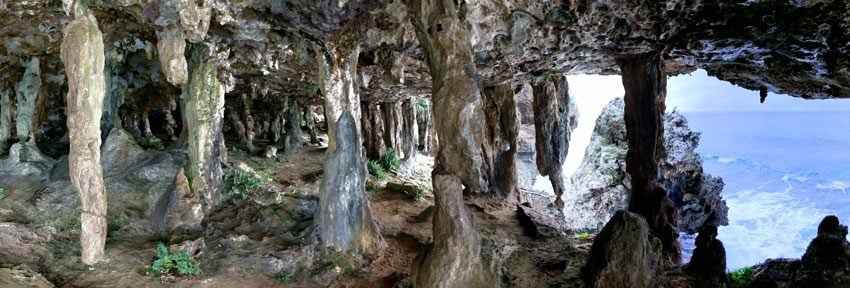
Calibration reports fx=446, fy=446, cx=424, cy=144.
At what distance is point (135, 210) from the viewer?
8586 millimetres

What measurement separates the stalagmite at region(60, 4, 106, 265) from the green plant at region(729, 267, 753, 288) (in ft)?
31.2

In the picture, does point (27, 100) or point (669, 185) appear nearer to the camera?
point (27, 100)

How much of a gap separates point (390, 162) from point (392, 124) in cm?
239

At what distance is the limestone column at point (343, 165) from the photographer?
7789 mm

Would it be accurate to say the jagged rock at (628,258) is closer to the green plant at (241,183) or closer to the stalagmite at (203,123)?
the stalagmite at (203,123)

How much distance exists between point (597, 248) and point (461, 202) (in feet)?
9.31

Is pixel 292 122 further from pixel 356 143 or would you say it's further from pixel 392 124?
pixel 356 143

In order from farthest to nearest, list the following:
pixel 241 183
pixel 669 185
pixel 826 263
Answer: pixel 669 185 → pixel 241 183 → pixel 826 263

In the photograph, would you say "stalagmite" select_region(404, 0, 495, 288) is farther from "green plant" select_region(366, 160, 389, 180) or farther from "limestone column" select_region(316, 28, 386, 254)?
"green plant" select_region(366, 160, 389, 180)

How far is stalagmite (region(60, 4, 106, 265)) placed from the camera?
568cm

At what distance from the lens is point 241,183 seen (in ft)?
34.4

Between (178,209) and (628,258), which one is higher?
(178,209)

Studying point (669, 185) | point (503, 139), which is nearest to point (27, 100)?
point (503, 139)

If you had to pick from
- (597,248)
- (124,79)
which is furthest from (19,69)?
(597,248)
